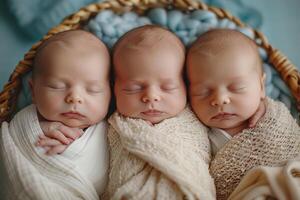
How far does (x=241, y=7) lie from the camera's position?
1916 mm

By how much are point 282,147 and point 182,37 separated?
1.51 ft

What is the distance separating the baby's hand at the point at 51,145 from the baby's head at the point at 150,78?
0.58ft

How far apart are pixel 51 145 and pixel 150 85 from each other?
28cm

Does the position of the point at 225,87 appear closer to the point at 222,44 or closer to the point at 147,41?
the point at 222,44

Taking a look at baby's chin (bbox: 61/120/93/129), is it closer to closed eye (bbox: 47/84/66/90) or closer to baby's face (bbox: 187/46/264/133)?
closed eye (bbox: 47/84/66/90)

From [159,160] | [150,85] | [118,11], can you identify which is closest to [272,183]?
[159,160]

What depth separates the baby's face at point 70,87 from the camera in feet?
3.80

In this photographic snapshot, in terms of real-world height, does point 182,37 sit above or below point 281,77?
above

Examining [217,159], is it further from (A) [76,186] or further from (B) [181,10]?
(B) [181,10]

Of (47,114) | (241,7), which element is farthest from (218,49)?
(241,7)

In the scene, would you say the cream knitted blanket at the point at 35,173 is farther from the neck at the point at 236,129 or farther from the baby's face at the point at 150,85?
the neck at the point at 236,129

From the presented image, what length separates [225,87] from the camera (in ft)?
3.86

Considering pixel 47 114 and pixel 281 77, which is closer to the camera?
pixel 47 114

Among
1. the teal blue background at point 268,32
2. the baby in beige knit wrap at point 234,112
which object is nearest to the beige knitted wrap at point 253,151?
the baby in beige knit wrap at point 234,112
